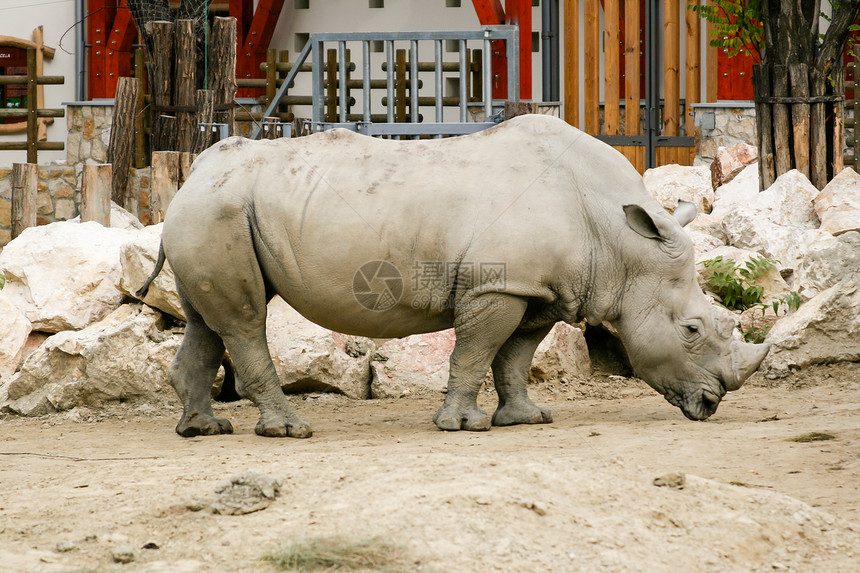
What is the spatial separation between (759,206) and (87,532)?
690 centimetres

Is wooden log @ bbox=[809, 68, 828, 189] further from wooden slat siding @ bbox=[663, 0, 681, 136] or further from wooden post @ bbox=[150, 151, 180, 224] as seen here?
wooden post @ bbox=[150, 151, 180, 224]

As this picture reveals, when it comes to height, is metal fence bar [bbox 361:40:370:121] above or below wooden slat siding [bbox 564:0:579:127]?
below

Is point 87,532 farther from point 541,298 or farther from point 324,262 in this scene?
point 541,298

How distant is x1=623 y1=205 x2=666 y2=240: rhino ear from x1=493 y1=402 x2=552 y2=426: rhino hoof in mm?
1174

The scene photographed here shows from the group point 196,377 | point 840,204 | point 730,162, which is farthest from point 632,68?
point 196,377

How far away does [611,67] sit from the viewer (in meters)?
14.4

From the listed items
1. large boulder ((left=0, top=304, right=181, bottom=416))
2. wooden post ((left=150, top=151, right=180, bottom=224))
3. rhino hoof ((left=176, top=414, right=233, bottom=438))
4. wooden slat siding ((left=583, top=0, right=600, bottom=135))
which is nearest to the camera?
rhino hoof ((left=176, top=414, right=233, bottom=438))

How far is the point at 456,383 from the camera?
625cm

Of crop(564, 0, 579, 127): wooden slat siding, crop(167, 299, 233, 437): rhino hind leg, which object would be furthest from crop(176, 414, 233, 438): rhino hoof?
crop(564, 0, 579, 127): wooden slat siding

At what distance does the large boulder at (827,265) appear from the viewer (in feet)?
26.3

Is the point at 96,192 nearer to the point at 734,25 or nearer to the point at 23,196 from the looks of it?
the point at 23,196

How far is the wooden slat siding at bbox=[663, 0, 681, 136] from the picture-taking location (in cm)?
1409

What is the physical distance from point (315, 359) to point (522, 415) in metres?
1.69

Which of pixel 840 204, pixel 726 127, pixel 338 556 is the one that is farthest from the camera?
pixel 726 127
